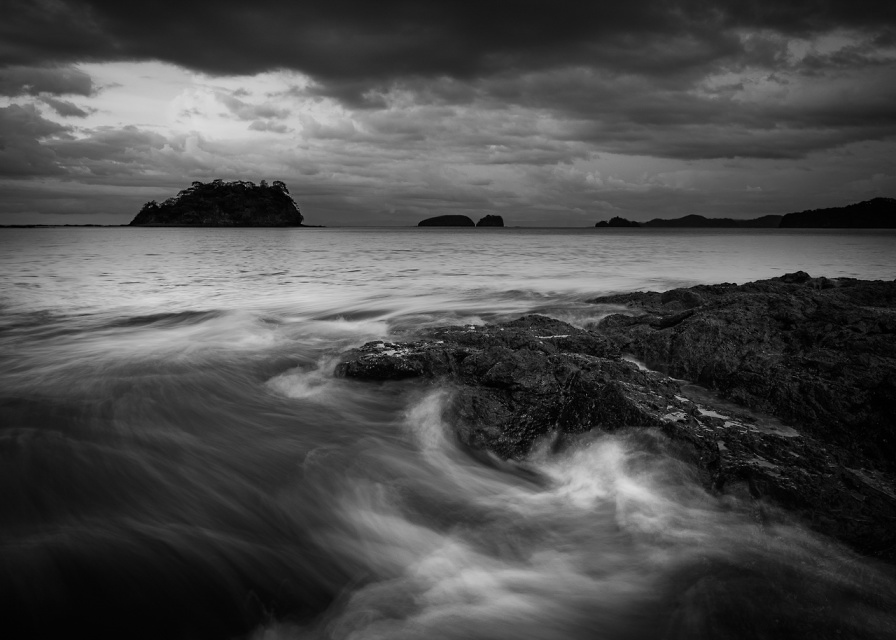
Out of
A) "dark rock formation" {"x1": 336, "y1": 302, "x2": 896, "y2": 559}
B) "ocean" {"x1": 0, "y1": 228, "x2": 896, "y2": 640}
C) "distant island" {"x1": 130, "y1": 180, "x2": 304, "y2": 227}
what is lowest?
"ocean" {"x1": 0, "y1": 228, "x2": 896, "y2": 640}

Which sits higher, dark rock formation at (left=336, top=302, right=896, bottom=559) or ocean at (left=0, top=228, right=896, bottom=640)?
dark rock formation at (left=336, top=302, right=896, bottom=559)

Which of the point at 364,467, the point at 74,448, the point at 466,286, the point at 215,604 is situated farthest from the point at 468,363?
the point at 466,286

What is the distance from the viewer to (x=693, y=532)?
391cm

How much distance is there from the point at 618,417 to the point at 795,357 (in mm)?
2249

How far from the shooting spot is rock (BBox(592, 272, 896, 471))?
14.8 ft

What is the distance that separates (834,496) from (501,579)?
2363 mm

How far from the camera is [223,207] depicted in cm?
18062

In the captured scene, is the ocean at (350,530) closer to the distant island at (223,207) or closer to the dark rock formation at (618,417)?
the dark rock formation at (618,417)

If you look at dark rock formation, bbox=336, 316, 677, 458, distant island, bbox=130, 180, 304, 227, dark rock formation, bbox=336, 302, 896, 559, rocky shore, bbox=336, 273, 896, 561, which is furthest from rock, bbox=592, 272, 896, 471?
distant island, bbox=130, 180, 304, 227

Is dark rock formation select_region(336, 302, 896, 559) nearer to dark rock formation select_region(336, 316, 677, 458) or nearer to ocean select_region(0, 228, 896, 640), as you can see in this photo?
dark rock formation select_region(336, 316, 677, 458)

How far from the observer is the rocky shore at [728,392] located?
388 cm

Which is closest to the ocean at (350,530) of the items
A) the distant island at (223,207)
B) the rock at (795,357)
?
the rock at (795,357)

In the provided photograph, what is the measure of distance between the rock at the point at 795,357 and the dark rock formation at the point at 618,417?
0.18 meters

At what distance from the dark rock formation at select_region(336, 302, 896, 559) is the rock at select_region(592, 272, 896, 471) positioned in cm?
18
